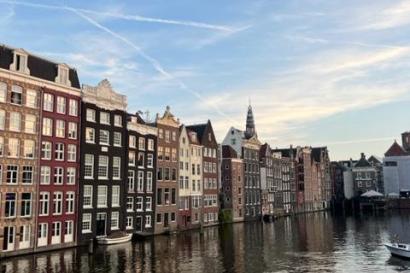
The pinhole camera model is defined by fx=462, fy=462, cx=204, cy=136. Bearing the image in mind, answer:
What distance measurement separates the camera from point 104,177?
7100cm

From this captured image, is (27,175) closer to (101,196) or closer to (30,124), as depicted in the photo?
(30,124)

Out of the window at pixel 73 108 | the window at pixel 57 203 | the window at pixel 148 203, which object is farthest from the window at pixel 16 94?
the window at pixel 148 203

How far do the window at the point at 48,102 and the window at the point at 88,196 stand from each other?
12.7m

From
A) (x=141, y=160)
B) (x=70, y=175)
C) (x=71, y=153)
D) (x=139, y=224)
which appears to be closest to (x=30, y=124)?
(x=71, y=153)

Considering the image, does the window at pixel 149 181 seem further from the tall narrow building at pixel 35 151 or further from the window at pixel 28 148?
the window at pixel 28 148

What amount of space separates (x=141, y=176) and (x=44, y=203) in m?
23.0

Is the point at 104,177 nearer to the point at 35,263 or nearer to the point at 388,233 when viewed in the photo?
the point at 35,263

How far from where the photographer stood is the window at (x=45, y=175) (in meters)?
60.6

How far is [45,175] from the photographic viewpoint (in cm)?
6119

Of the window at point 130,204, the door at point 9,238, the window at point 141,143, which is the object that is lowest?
the door at point 9,238

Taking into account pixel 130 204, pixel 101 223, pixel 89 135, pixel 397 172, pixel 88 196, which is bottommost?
pixel 101 223

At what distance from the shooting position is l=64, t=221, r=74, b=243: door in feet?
208

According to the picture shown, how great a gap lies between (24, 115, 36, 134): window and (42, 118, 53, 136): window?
1588 mm

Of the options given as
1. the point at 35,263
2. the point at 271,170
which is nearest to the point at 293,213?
the point at 271,170
